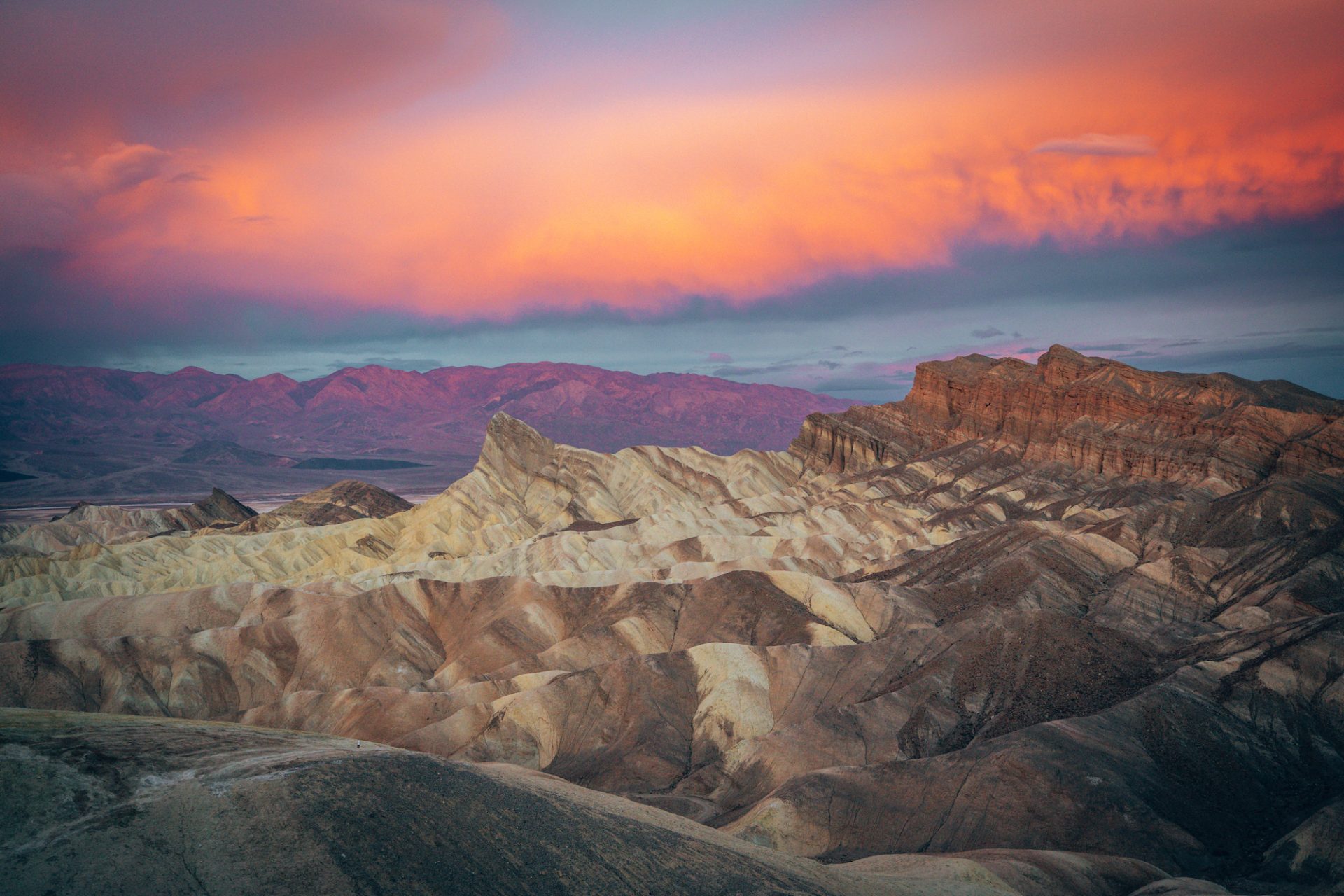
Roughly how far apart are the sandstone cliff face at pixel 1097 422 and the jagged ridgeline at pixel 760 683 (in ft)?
1.69

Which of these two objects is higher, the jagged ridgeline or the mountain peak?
the mountain peak

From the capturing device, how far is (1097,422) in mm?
111062

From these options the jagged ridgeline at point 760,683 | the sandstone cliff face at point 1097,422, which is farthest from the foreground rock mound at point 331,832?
the sandstone cliff face at point 1097,422

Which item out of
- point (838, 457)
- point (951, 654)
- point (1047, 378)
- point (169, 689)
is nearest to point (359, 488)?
point (838, 457)

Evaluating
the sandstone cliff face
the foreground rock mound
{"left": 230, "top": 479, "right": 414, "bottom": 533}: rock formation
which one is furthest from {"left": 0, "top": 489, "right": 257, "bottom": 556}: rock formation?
the foreground rock mound

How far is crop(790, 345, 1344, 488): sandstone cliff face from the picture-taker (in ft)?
302

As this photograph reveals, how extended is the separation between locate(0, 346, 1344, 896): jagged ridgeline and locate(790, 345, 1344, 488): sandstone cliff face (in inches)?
→ 20.3

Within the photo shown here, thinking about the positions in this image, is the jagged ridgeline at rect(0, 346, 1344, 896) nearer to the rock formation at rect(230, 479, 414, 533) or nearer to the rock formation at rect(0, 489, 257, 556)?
the rock formation at rect(230, 479, 414, 533)

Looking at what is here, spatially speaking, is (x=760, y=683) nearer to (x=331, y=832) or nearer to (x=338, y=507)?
(x=331, y=832)

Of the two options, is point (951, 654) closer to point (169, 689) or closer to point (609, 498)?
point (169, 689)

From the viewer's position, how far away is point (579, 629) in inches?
2616

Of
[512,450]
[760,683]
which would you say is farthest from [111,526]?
[760,683]

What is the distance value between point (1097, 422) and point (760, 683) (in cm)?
Result: 7671

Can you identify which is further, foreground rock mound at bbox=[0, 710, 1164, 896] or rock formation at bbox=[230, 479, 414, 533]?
rock formation at bbox=[230, 479, 414, 533]
